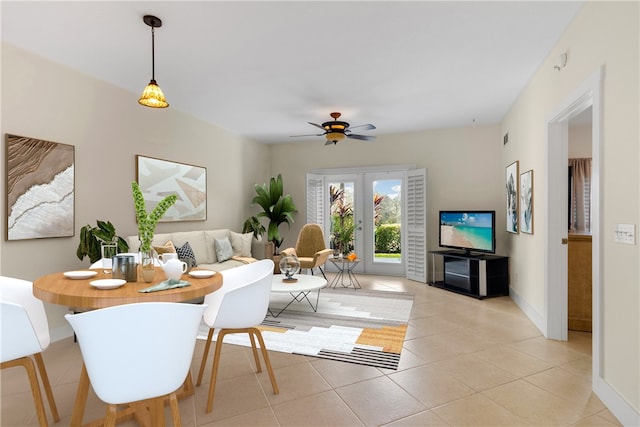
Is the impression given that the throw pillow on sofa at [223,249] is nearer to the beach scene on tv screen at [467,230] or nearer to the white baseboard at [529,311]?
the beach scene on tv screen at [467,230]

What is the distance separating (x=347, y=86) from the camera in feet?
13.6

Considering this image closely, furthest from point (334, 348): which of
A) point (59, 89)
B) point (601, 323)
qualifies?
point (59, 89)

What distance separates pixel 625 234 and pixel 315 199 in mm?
5480

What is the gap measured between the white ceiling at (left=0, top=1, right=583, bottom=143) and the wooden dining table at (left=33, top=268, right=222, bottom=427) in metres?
1.90

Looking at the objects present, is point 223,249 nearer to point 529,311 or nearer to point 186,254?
point 186,254

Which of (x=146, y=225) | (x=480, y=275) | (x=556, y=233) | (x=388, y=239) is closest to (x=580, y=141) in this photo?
(x=480, y=275)

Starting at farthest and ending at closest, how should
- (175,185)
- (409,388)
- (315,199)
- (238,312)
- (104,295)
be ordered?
1. (315,199)
2. (175,185)
3. (409,388)
4. (238,312)
5. (104,295)

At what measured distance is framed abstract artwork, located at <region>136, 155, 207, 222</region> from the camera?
4.54 m

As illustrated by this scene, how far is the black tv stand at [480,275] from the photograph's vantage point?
502cm

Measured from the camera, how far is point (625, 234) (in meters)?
2.03

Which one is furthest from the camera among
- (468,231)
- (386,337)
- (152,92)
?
(468,231)

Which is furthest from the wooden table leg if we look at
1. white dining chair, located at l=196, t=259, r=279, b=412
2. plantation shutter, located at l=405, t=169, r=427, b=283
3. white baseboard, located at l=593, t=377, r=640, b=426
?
plantation shutter, located at l=405, t=169, r=427, b=283

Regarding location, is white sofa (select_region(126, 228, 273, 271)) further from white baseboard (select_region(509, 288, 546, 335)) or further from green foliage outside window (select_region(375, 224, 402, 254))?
white baseboard (select_region(509, 288, 546, 335))

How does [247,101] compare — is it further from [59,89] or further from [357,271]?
[357,271]
